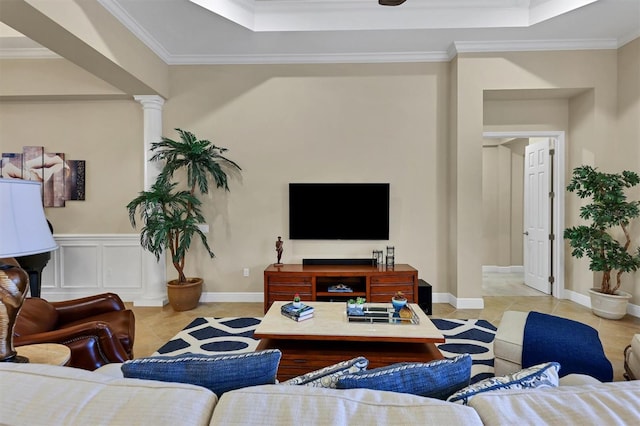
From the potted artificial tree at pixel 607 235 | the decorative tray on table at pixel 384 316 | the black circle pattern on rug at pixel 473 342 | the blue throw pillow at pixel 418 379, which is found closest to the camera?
the blue throw pillow at pixel 418 379

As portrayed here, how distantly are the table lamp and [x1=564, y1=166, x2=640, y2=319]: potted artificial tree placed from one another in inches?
190

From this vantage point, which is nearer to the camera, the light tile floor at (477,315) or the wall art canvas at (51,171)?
the light tile floor at (477,315)

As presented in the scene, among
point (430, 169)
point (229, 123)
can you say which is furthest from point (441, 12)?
point (229, 123)

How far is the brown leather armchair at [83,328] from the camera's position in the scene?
1.86m

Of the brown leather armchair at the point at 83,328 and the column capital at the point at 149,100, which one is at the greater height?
the column capital at the point at 149,100

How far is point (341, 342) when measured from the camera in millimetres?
2434

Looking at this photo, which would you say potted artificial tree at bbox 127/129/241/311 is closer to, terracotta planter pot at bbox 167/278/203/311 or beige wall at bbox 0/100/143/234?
terracotta planter pot at bbox 167/278/203/311

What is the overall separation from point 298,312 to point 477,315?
2502 millimetres

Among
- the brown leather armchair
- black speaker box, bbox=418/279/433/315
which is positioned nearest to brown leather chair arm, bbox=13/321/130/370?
the brown leather armchair

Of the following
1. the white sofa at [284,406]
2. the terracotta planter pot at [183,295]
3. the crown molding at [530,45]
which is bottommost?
the terracotta planter pot at [183,295]

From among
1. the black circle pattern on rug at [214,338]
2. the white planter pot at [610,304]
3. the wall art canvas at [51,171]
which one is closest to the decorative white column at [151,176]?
the black circle pattern on rug at [214,338]

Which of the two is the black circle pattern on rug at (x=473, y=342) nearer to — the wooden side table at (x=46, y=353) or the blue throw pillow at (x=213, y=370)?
the blue throw pillow at (x=213, y=370)

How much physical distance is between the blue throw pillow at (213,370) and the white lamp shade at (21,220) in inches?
29.4

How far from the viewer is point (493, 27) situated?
377cm
